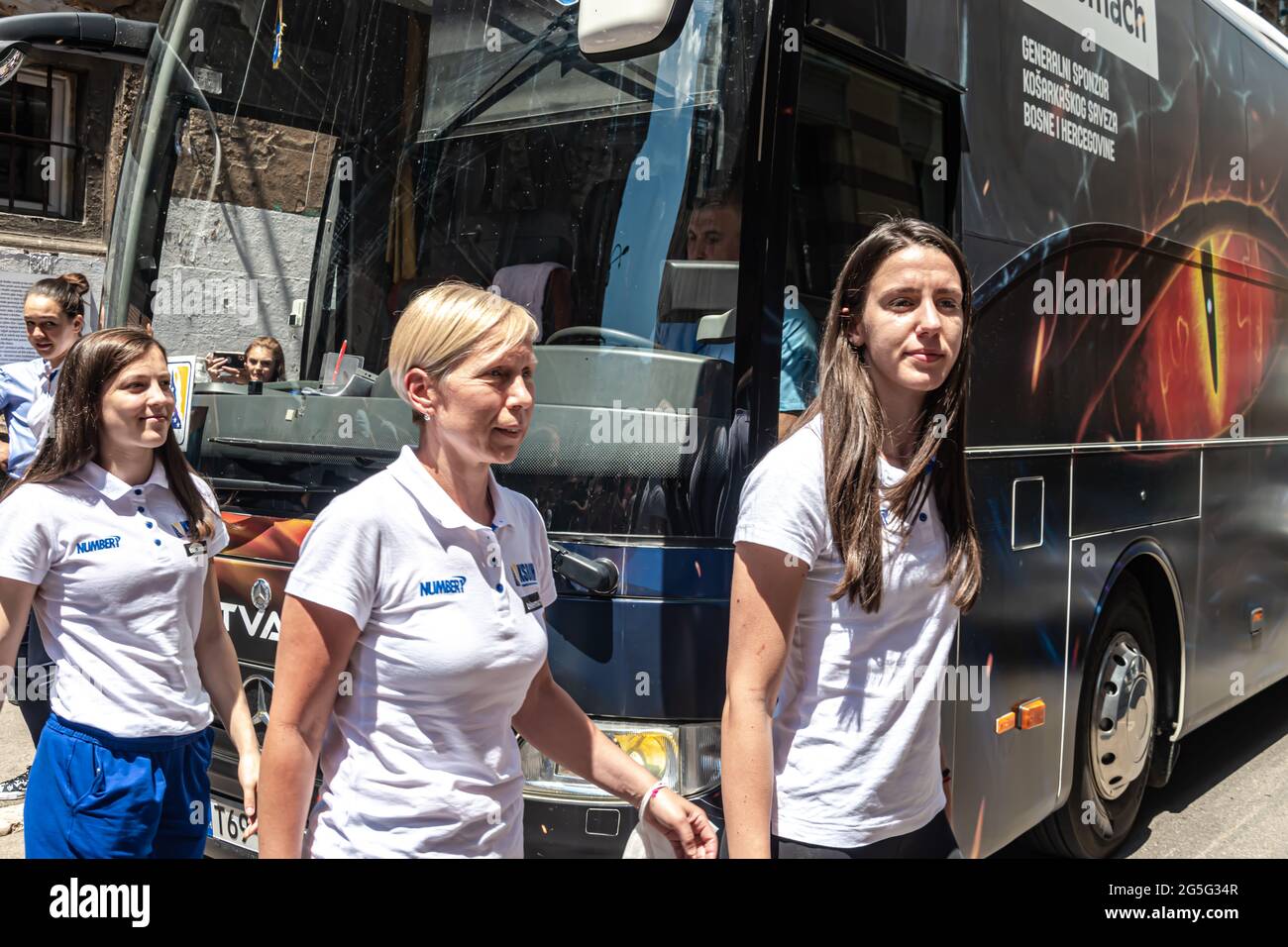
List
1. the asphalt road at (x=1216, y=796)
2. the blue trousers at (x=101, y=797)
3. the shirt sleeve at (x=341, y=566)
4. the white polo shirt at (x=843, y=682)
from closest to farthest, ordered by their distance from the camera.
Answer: the shirt sleeve at (x=341, y=566)
the white polo shirt at (x=843, y=682)
the blue trousers at (x=101, y=797)
the asphalt road at (x=1216, y=796)

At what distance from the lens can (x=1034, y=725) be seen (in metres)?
4.04

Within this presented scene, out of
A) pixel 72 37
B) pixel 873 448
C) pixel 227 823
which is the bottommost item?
pixel 227 823

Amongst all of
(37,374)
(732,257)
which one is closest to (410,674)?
(732,257)

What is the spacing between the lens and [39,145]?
10.4 meters

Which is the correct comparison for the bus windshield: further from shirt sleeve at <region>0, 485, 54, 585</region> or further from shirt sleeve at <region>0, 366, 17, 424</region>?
shirt sleeve at <region>0, 366, 17, 424</region>

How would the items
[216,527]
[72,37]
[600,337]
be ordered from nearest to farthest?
[216,527] → [600,337] → [72,37]

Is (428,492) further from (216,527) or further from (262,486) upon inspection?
(262,486)

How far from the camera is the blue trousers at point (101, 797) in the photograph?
2773mm

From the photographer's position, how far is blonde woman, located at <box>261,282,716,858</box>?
1998mm

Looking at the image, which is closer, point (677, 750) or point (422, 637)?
point (422, 637)

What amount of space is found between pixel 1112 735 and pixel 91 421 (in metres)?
3.76

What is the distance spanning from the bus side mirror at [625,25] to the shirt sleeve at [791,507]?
1290mm

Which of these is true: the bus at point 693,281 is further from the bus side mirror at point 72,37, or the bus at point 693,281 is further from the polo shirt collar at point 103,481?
the polo shirt collar at point 103,481

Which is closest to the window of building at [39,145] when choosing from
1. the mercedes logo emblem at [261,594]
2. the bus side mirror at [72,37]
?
the bus side mirror at [72,37]
